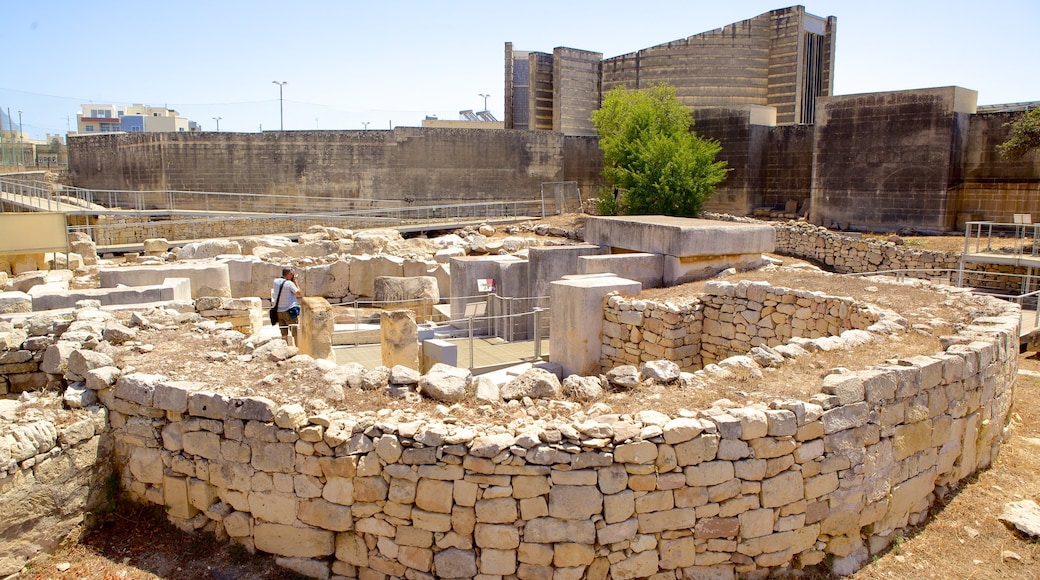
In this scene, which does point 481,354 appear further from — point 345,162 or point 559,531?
point 345,162

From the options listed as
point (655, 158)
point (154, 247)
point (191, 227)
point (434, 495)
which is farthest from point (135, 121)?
point (434, 495)

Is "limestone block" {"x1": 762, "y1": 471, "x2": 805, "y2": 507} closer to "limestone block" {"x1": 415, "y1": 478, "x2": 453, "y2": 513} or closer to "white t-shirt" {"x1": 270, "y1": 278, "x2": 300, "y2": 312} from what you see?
"limestone block" {"x1": 415, "y1": 478, "x2": 453, "y2": 513}

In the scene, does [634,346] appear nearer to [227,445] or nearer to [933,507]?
[933,507]

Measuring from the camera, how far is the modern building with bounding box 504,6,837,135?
28219 millimetres

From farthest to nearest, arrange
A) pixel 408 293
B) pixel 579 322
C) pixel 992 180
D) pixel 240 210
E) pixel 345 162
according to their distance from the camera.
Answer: pixel 345 162 < pixel 240 210 < pixel 992 180 < pixel 408 293 < pixel 579 322

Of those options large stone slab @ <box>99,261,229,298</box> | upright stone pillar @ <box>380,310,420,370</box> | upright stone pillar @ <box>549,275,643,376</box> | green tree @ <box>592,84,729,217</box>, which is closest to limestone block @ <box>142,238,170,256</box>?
large stone slab @ <box>99,261,229,298</box>

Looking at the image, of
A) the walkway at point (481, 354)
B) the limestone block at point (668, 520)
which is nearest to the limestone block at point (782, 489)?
the limestone block at point (668, 520)

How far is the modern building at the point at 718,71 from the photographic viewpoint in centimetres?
2822

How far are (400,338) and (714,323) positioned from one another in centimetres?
416

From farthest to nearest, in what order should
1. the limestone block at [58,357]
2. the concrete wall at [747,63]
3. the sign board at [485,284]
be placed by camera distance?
the concrete wall at [747,63], the sign board at [485,284], the limestone block at [58,357]

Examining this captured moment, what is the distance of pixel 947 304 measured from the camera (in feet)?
28.5

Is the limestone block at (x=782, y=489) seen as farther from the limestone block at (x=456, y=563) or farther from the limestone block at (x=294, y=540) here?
the limestone block at (x=294, y=540)

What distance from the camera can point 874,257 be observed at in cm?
1750

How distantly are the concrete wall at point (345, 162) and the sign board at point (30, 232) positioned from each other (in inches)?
622
